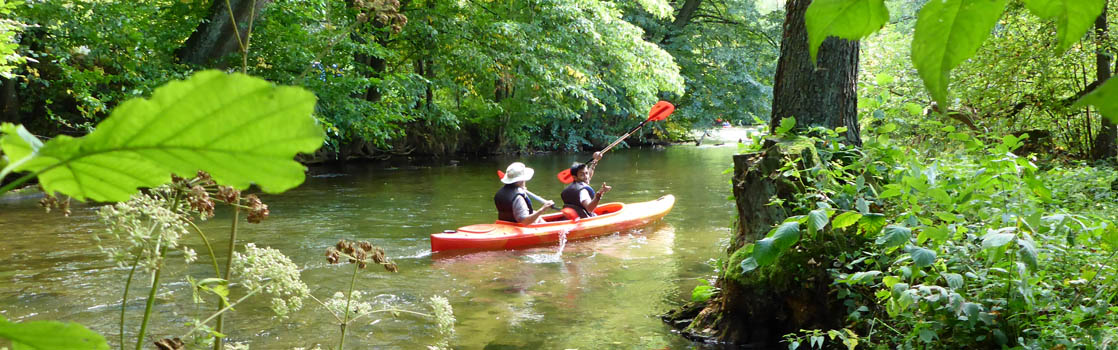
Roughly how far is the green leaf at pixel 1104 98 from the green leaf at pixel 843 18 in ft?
0.36

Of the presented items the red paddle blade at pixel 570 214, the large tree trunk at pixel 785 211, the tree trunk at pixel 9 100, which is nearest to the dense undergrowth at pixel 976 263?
the large tree trunk at pixel 785 211

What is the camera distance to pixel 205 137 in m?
0.29

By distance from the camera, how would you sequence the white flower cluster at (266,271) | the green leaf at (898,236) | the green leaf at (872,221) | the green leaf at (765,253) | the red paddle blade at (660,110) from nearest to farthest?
1. the white flower cluster at (266,271)
2. the green leaf at (765,253)
3. the green leaf at (898,236)
4. the green leaf at (872,221)
5. the red paddle blade at (660,110)

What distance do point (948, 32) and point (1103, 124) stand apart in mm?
9667

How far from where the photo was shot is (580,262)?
9.27 metres

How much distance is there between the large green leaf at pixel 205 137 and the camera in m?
0.28

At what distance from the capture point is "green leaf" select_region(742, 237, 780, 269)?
8.55 feet

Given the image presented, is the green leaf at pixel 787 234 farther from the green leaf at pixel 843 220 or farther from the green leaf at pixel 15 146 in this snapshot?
the green leaf at pixel 15 146

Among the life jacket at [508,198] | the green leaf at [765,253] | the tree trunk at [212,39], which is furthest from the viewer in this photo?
the tree trunk at [212,39]

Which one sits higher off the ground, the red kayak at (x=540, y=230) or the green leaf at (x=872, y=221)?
the green leaf at (x=872, y=221)

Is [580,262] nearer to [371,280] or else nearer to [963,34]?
[371,280]

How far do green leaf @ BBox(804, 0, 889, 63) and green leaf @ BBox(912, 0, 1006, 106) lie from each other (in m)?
0.02

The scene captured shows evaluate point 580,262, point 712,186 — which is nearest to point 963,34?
point 580,262

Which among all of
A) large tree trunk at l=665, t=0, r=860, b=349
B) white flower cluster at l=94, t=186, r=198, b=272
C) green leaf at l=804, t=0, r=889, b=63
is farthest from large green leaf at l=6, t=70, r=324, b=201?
large tree trunk at l=665, t=0, r=860, b=349
